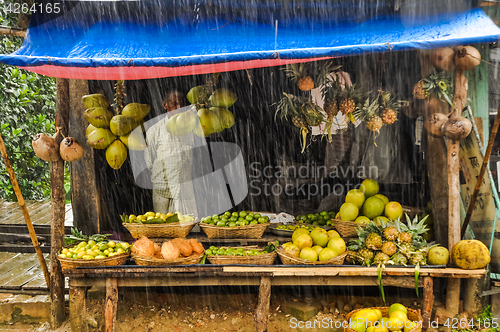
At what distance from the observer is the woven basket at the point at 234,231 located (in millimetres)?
4418

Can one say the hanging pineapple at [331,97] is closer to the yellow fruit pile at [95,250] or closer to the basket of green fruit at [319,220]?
the basket of green fruit at [319,220]

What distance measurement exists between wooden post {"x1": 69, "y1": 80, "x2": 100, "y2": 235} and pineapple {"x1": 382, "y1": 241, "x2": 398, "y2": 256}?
3.60 meters

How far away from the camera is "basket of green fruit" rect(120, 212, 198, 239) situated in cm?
443

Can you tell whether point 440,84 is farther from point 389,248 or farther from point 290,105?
point 389,248

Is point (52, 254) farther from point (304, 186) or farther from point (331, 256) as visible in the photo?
point (304, 186)

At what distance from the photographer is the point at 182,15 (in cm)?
408

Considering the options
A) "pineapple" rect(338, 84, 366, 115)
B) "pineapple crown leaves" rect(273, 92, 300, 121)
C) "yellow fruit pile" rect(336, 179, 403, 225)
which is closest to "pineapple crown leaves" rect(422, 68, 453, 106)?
"pineapple" rect(338, 84, 366, 115)

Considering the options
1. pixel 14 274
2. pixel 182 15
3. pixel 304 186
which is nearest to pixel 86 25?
pixel 182 15

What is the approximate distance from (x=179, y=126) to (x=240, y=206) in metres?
2.36

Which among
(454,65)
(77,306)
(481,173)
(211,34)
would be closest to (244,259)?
(77,306)

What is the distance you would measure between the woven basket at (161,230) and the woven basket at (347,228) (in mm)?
1907

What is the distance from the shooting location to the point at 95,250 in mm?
4051

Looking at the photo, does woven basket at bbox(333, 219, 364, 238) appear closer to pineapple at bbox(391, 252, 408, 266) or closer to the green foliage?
pineapple at bbox(391, 252, 408, 266)

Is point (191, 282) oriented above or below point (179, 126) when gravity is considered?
below
